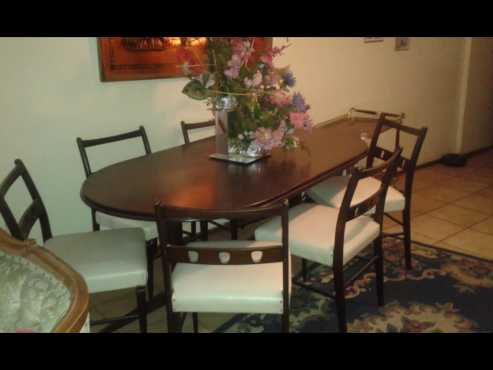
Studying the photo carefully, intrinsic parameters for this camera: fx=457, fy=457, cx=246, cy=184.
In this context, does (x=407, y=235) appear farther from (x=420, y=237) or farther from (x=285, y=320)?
(x=285, y=320)

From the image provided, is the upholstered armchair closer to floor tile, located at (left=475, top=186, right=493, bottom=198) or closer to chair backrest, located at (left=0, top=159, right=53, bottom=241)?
chair backrest, located at (left=0, top=159, right=53, bottom=241)

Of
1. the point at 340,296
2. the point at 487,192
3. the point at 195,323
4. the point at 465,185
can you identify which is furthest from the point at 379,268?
the point at 465,185

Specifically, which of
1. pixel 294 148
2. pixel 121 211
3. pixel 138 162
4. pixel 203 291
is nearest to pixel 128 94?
pixel 138 162

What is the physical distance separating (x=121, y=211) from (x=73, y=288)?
494mm

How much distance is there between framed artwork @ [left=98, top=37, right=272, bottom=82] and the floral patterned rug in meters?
1.41

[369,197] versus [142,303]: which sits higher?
[369,197]

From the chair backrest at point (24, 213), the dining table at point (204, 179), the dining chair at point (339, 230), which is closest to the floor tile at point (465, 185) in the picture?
the dining table at point (204, 179)

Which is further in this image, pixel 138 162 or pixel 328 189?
pixel 328 189

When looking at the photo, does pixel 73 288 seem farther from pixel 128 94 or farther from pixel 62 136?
pixel 128 94

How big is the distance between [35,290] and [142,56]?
174 cm

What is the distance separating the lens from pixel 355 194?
256 centimetres

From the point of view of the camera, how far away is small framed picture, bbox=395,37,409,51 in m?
4.25

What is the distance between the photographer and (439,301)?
2.41 meters

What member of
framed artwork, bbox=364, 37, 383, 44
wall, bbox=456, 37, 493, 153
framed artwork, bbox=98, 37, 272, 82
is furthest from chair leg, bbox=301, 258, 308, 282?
wall, bbox=456, 37, 493, 153
